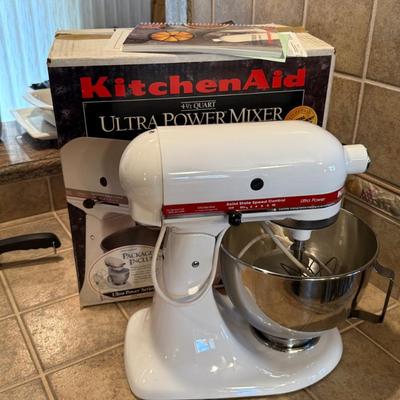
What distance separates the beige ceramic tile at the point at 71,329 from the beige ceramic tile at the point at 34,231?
143 millimetres

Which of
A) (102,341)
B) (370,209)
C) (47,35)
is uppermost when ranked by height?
(47,35)

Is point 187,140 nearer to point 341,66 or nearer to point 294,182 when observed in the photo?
point 294,182

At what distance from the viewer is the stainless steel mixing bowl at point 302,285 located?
522mm

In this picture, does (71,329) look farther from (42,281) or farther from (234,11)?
(234,11)

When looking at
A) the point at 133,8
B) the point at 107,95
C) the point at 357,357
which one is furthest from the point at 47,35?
the point at 357,357

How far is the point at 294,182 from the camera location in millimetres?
467

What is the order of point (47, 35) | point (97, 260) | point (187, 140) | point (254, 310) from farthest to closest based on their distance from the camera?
point (47, 35) < point (97, 260) < point (254, 310) < point (187, 140)

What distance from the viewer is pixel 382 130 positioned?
2.16 ft

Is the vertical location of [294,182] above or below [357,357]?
above

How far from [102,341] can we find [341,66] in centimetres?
52

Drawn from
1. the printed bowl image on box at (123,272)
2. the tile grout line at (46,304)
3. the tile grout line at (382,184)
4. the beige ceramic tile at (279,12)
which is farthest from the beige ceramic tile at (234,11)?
the tile grout line at (46,304)

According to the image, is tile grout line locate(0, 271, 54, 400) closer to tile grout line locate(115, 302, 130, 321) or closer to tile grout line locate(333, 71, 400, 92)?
tile grout line locate(115, 302, 130, 321)

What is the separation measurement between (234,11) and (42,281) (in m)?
0.59

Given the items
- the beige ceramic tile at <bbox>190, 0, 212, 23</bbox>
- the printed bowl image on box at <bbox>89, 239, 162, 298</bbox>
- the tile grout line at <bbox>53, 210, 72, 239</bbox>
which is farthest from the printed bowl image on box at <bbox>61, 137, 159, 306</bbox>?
the beige ceramic tile at <bbox>190, 0, 212, 23</bbox>
